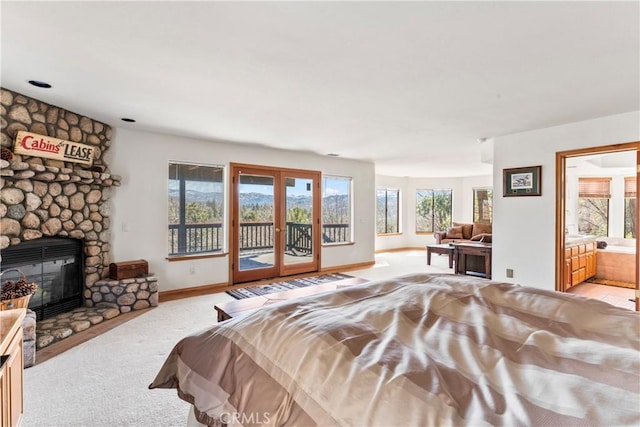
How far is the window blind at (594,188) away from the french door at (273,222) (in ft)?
18.9

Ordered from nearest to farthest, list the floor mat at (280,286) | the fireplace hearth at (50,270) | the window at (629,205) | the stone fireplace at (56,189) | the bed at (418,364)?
1. the bed at (418,364)
2. the stone fireplace at (56,189)
3. the fireplace hearth at (50,270)
4. the floor mat at (280,286)
5. the window at (629,205)

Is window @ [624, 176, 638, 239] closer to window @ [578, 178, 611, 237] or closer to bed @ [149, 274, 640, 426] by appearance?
window @ [578, 178, 611, 237]

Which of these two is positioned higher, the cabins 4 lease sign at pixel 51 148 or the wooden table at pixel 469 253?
the cabins 4 lease sign at pixel 51 148

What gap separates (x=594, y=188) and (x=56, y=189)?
9.34 m

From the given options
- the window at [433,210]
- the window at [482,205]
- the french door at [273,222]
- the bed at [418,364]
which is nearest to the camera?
the bed at [418,364]

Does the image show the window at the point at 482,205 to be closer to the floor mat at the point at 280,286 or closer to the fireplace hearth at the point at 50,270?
the floor mat at the point at 280,286

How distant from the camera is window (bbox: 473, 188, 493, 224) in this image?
9.24 meters

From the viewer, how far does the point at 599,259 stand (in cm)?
560

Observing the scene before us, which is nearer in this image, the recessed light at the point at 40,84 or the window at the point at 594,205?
the recessed light at the point at 40,84

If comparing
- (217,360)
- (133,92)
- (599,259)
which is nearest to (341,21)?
(217,360)

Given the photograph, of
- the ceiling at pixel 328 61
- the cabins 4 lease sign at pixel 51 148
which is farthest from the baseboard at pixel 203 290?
the ceiling at pixel 328 61

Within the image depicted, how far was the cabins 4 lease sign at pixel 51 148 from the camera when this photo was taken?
2975 mm

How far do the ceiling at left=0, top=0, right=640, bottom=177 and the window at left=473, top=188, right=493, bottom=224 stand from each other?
5.76 metres

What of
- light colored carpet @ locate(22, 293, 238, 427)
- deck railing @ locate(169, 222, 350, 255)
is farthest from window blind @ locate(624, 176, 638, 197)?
light colored carpet @ locate(22, 293, 238, 427)
